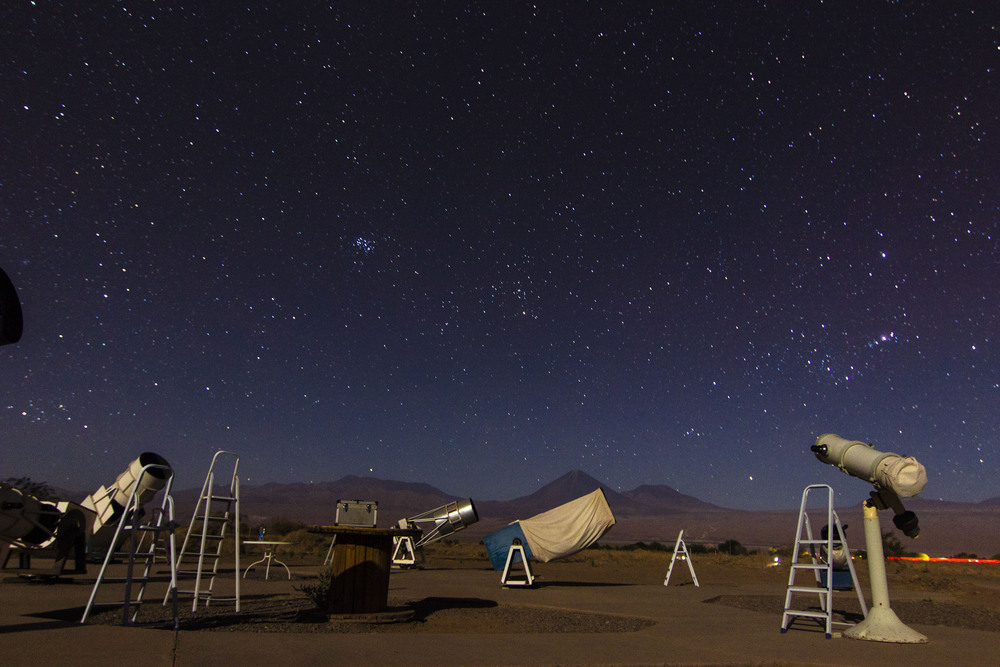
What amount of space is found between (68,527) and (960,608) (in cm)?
1618

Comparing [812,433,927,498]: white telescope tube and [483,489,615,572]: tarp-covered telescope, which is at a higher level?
[812,433,927,498]: white telescope tube

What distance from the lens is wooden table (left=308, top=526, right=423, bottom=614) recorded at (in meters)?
7.95

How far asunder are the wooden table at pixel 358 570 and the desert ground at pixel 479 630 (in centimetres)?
24

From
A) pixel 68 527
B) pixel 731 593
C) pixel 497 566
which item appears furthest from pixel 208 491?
pixel 731 593

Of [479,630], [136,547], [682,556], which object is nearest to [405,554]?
[682,556]

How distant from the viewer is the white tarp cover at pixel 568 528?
14578 millimetres

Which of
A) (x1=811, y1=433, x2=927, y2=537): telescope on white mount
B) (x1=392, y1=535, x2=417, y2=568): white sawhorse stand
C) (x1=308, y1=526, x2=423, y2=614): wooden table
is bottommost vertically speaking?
(x1=392, y1=535, x2=417, y2=568): white sawhorse stand

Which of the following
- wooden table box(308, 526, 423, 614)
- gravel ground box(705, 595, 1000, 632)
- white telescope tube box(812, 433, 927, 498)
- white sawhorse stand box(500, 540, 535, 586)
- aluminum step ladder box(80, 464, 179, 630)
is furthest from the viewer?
white sawhorse stand box(500, 540, 535, 586)

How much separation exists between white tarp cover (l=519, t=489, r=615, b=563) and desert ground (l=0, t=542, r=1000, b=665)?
1.44 m

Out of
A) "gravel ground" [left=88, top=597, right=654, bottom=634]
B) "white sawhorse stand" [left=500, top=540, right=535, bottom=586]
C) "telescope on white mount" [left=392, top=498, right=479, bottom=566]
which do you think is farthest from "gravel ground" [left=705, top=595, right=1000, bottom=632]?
"telescope on white mount" [left=392, top=498, right=479, bottom=566]

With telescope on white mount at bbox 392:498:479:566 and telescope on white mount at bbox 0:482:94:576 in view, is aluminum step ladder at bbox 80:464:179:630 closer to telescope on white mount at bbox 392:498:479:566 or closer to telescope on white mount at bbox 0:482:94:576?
telescope on white mount at bbox 0:482:94:576

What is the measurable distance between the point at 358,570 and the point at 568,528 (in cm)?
784

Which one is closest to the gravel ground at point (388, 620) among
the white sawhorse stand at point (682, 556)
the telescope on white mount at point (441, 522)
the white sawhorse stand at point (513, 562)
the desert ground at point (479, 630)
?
the desert ground at point (479, 630)

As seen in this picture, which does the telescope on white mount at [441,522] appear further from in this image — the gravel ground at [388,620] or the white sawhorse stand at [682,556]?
the gravel ground at [388,620]
